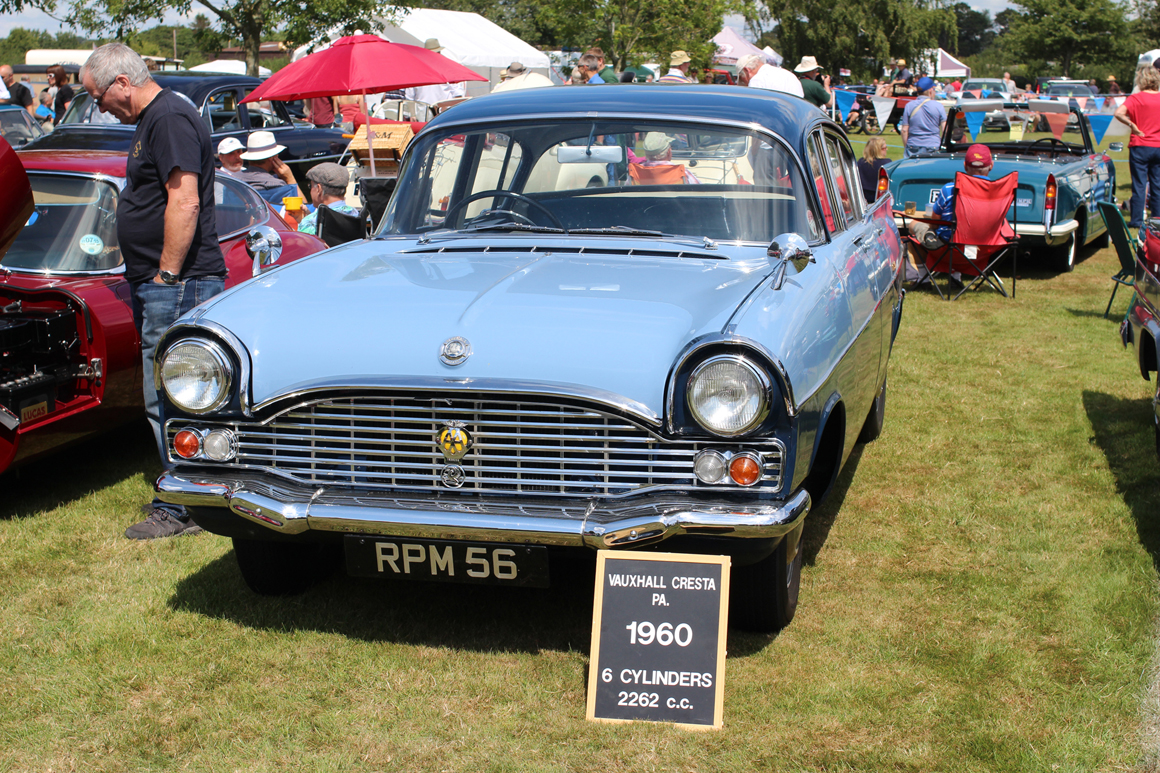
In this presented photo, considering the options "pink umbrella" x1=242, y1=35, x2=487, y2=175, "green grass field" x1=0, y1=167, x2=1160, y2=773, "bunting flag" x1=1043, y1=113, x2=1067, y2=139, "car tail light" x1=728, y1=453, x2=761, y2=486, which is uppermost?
"pink umbrella" x1=242, y1=35, x2=487, y2=175

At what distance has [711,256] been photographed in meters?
3.76

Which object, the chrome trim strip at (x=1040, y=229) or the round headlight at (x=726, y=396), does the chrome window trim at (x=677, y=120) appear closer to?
the round headlight at (x=726, y=396)

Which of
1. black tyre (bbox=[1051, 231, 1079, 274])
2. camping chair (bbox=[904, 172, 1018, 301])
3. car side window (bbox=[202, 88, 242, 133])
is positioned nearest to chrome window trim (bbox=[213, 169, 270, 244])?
camping chair (bbox=[904, 172, 1018, 301])

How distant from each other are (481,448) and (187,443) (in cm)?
95

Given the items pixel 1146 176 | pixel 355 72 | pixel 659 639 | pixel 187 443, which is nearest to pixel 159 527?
pixel 187 443

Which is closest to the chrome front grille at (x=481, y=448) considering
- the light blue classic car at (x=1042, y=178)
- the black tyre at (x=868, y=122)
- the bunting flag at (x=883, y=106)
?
the light blue classic car at (x=1042, y=178)

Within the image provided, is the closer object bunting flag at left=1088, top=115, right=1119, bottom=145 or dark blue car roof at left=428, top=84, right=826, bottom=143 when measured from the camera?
dark blue car roof at left=428, top=84, right=826, bottom=143

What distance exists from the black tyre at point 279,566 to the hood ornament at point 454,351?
3.42ft

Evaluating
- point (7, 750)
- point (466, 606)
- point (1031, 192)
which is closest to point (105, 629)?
point (7, 750)

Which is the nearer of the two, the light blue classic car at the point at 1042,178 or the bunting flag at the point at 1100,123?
the light blue classic car at the point at 1042,178

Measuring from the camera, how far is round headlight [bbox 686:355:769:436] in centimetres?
294

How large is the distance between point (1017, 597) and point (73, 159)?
498 cm

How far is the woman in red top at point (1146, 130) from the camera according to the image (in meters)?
11.7

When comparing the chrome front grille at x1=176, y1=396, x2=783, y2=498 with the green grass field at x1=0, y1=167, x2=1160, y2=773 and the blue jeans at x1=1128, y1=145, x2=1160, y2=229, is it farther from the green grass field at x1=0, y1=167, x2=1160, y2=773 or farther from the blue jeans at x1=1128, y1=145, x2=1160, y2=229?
the blue jeans at x1=1128, y1=145, x2=1160, y2=229
